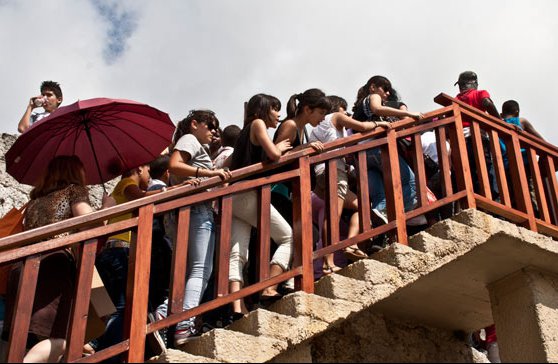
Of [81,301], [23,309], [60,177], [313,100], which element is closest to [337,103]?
[313,100]

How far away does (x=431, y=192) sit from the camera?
21.6 feet

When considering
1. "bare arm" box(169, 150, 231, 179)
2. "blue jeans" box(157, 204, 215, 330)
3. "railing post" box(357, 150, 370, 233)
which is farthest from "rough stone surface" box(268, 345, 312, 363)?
"bare arm" box(169, 150, 231, 179)

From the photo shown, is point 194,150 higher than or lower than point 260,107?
lower

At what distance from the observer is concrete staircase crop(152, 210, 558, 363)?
4559 mm

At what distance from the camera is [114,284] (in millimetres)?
5289

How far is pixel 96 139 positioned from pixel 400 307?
2.43 meters

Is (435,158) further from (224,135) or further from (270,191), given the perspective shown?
(270,191)

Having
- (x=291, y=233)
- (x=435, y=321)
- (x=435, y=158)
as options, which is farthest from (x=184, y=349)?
(x=435, y=158)

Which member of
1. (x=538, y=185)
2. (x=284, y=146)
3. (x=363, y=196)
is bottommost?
(x=363, y=196)

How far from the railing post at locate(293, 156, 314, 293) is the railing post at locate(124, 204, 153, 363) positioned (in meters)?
0.90

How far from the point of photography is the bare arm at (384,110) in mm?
5973

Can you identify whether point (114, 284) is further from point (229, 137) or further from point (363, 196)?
point (229, 137)

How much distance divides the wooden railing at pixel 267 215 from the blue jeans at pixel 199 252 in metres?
0.16

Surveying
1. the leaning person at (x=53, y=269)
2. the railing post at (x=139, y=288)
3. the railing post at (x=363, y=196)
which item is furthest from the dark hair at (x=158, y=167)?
the railing post at (x=139, y=288)
